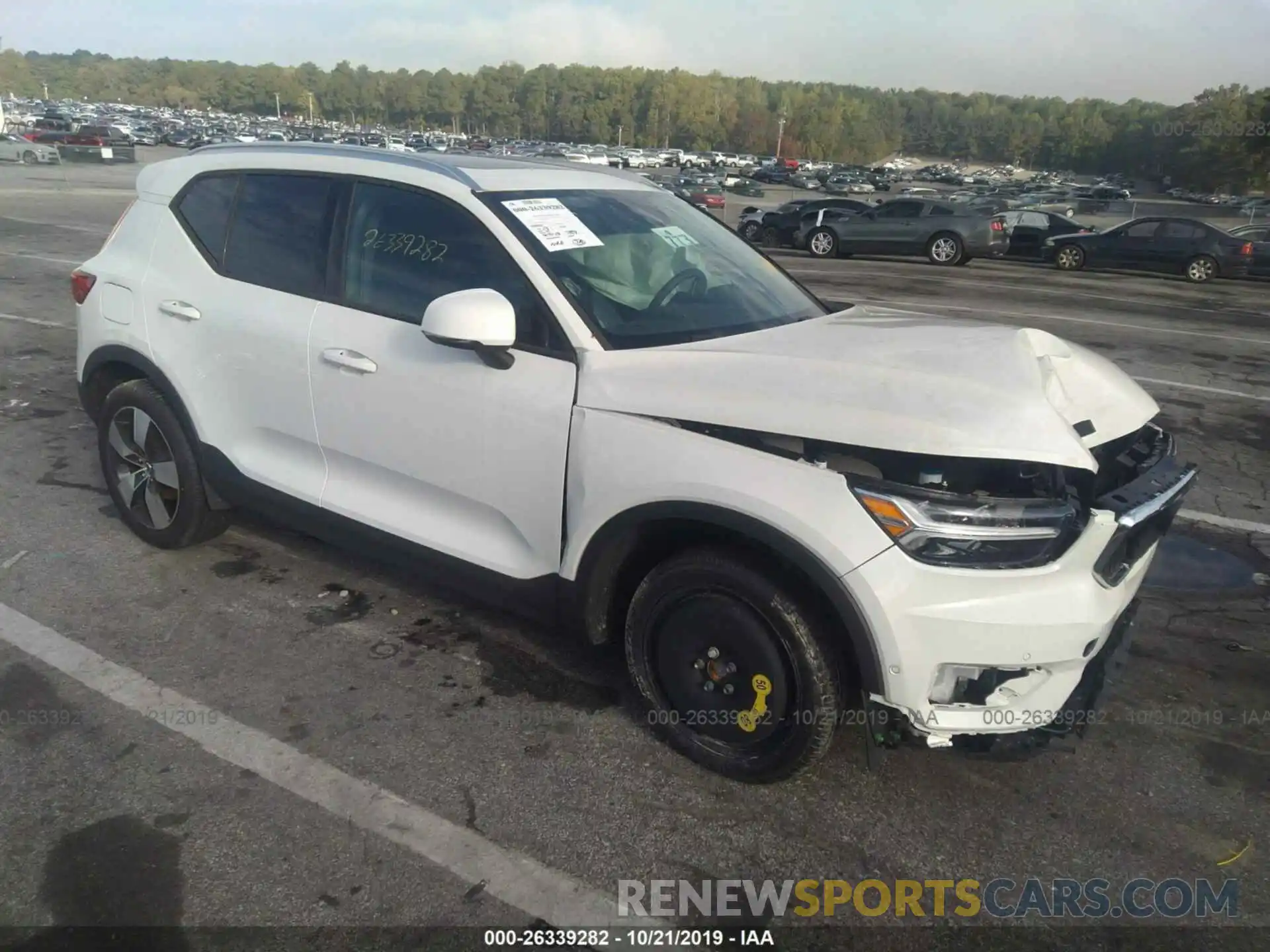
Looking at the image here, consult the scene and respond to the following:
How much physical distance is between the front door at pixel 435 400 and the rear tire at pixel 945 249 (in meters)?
19.8

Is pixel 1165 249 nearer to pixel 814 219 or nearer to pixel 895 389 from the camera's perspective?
pixel 814 219

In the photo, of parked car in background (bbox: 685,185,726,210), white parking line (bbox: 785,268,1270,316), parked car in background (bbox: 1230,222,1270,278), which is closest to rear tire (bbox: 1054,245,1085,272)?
parked car in background (bbox: 1230,222,1270,278)

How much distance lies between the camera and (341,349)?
3.51 meters

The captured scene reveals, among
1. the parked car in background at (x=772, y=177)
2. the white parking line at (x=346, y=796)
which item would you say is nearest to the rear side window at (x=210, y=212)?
the white parking line at (x=346, y=796)

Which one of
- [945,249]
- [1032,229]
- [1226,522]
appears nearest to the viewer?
[1226,522]

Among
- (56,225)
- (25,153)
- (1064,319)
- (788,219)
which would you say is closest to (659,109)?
(25,153)

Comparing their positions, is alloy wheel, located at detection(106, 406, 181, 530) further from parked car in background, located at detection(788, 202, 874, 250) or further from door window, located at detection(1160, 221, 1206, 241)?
door window, located at detection(1160, 221, 1206, 241)

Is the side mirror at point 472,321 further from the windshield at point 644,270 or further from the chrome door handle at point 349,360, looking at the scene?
the chrome door handle at point 349,360

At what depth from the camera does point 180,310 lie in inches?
159

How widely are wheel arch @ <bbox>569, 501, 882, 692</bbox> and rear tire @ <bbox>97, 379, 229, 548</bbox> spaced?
6.90 feet

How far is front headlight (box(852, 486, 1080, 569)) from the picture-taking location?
97.8 inches

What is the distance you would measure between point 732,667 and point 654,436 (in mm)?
727

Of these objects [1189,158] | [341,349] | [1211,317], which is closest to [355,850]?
[341,349]

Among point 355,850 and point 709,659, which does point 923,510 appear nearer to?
point 709,659
